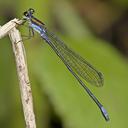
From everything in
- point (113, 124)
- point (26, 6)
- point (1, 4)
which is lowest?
point (113, 124)

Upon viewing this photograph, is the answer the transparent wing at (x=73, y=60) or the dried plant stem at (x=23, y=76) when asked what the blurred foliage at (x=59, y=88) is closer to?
the transparent wing at (x=73, y=60)

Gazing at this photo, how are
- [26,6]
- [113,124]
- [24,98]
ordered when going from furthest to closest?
[26,6] < [113,124] < [24,98]

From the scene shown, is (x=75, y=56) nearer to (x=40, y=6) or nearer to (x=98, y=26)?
(x=40, y=6)

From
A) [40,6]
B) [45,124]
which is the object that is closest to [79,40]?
[40,6]

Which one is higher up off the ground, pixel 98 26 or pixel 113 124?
pixel 98 26

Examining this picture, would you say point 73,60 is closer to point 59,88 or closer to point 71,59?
point 71,59

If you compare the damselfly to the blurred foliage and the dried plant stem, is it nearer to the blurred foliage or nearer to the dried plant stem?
the blurred foliage

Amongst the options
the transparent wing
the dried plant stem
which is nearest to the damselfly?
the transparent wing

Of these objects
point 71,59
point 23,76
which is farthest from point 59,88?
point 23,76
